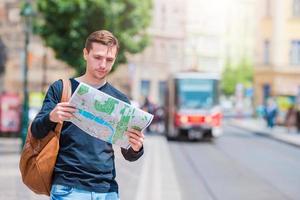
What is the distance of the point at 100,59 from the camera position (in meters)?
3.99

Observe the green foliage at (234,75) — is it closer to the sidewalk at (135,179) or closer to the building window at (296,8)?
the building window at (296,8)

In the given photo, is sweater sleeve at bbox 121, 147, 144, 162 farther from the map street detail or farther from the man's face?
the man's face

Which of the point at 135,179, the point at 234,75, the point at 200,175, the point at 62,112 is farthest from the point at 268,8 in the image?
the point at 62,112

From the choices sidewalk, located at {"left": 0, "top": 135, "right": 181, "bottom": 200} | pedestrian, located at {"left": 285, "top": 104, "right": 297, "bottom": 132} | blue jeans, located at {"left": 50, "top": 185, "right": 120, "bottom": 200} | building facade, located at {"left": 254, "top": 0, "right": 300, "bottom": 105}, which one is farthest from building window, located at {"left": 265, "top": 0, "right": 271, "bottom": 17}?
blue jeans, located at {"left": 50, "top": 185, "right": 120, "bottom": 200}

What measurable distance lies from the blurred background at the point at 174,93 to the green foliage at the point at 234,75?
18.3m

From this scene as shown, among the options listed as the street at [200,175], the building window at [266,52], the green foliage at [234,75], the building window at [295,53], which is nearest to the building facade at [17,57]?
the building window at [266,52]

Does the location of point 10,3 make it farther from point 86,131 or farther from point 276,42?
point 86,131

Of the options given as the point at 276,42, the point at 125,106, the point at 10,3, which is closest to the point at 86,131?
the point at 125,106

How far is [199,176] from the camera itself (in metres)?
15.3

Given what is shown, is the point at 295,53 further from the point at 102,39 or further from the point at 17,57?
the point at 102,39

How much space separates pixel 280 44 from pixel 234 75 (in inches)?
1717

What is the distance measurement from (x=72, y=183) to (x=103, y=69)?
66 cm

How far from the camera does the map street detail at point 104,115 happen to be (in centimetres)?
386

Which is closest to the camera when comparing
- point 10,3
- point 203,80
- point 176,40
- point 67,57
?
point 203,80
